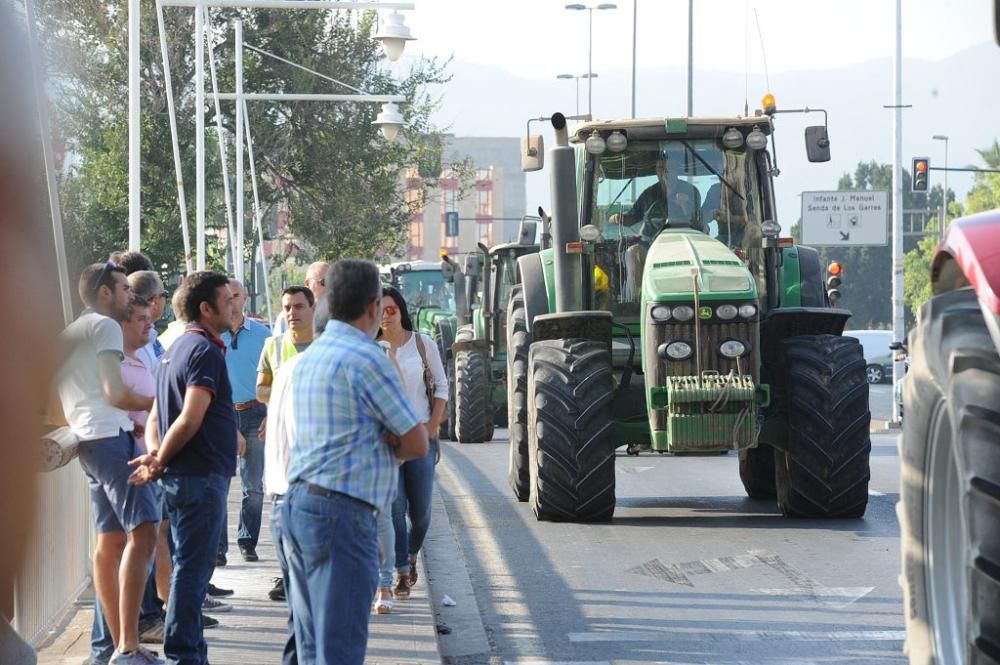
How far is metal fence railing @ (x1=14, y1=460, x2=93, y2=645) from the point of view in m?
7.32

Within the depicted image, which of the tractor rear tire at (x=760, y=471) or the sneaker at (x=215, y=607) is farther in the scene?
the tractor rear tire at (x=760, y=471)

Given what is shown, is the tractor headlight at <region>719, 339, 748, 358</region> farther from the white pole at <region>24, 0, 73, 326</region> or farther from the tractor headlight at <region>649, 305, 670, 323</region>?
the white pole at <region>24, 0, 73, 326</region>

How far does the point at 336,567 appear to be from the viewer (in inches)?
195

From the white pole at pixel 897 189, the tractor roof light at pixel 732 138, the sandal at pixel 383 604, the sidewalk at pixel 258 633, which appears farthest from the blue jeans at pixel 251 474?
the white pole at pixel 897 189

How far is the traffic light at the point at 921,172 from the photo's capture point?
3725cm

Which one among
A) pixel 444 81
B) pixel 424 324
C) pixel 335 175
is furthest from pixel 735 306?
pixel 444 81

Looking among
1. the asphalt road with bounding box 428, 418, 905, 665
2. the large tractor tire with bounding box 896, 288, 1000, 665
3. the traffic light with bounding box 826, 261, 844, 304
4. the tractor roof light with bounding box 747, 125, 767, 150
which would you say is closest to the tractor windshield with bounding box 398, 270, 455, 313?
the traffic light with bounding box 826, 261, 844, 304

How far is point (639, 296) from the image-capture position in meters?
13.7

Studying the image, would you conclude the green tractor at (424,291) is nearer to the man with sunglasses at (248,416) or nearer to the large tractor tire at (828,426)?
the large tractor tire at (828,426)

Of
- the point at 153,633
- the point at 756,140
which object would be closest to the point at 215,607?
the point at 153,633

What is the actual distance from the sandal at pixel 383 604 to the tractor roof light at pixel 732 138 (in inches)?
252

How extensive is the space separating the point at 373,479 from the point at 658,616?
401 centimetres

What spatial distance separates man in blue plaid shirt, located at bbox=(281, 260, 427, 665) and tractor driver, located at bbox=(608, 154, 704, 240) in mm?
8742

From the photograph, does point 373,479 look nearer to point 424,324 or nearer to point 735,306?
point 735,306
